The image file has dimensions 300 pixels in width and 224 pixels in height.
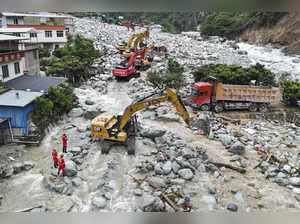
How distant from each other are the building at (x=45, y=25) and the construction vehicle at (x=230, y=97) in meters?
17.1

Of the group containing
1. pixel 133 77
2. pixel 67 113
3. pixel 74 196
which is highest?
pixel 133 77

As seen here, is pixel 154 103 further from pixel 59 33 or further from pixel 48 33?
pixel 59 33

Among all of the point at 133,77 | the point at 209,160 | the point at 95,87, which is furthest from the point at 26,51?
the point at 209,160

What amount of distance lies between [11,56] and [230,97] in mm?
11923

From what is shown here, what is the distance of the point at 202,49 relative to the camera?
109 feet

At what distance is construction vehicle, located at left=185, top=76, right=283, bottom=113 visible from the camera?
13.1 metres

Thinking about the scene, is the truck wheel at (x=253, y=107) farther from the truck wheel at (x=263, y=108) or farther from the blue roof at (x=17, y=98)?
the blue roof at (x=17, y=98)

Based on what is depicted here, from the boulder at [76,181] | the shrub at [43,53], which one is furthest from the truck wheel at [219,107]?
the shrub at [43,53]

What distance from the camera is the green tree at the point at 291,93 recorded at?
1416 cm

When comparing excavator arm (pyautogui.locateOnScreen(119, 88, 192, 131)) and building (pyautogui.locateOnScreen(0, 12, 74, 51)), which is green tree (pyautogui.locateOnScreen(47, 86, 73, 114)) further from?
building (pyautogui.locateOnScreen(0, 12, 74, 51))

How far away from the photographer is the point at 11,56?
511 inches

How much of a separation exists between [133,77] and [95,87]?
143 inches

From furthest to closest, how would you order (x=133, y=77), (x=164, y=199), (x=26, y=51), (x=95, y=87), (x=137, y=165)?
(x=133, y=77) < (x=95, y=87) < (x=26, y=51) < (x=137, y=165) < (x=164, y=199)
